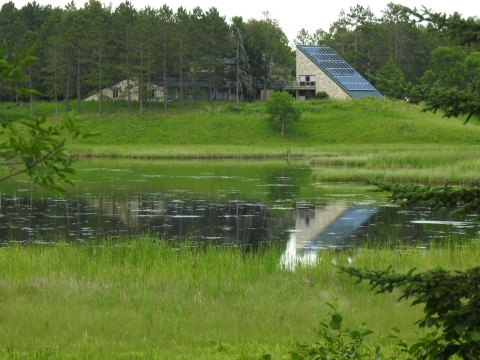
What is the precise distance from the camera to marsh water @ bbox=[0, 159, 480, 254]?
22953mm

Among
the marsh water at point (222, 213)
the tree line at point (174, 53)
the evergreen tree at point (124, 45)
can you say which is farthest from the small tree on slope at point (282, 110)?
the marsh water at point (222, 213)

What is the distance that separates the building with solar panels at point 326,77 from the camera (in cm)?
8569

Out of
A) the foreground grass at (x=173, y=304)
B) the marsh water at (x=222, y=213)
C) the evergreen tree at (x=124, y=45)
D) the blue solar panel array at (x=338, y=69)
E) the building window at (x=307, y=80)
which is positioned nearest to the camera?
the foreground grass at (x=173, y=304)

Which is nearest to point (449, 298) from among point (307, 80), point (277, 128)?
point (277, 128)

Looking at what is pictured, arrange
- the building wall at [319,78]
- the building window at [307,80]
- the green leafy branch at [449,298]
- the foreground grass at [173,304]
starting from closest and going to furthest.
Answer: the green leafy branch at [449,298] → the foreground grass at [173,304] → the building wall at [319,78] → the building window at [307,80]

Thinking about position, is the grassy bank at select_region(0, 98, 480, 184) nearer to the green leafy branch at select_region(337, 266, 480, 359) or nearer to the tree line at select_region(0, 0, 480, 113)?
the tree line at select_region(0, 0, 480, 113)

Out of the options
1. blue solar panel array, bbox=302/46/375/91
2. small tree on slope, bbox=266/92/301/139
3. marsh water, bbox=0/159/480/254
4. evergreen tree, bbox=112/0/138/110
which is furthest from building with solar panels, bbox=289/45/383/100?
marsh water, bbox=0/159/480/254

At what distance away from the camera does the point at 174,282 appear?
43.1 ft

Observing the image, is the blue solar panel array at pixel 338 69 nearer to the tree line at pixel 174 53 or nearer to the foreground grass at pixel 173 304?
the tree line at pixel 174 53

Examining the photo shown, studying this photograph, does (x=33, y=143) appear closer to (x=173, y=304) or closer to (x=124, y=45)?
(x=173, y=304)

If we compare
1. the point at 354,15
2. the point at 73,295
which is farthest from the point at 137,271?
the point at 354,15

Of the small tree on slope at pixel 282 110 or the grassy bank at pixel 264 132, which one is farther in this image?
the small tree on slope at pixel 282 110

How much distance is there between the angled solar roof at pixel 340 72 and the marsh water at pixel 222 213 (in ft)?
140

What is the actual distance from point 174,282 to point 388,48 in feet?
304
